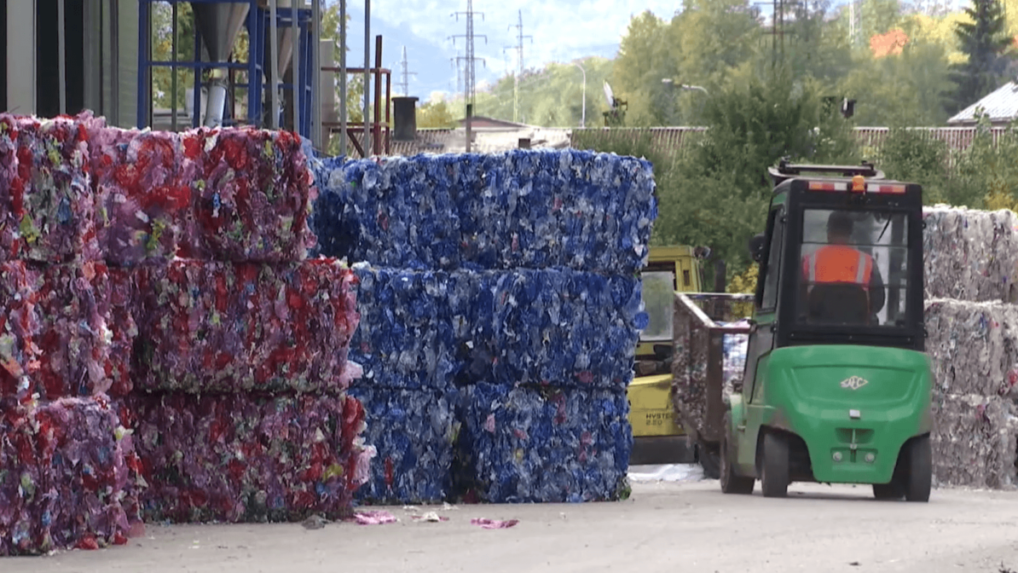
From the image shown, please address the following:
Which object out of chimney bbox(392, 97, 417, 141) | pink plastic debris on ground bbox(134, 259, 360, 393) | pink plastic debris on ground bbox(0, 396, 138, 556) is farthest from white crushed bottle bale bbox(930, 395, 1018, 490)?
chimney bbox(392, 97, 417, 141)

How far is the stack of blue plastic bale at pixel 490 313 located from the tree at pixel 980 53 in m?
134

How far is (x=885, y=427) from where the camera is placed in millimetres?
15750

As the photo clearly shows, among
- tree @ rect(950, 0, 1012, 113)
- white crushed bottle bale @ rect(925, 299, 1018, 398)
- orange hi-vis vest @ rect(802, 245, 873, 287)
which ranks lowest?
white crushed bottle bale @ rect(925, 299, 1018, 398)

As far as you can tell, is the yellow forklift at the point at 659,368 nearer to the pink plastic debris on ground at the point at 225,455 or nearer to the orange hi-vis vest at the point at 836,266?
the orange hi-vis vest at the point at 836,266

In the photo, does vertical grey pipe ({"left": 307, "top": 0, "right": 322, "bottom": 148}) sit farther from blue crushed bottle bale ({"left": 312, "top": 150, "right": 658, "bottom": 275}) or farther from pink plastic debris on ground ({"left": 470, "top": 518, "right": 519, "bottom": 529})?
pink plastic debris on ground ({"left": 470, "top": 518, "right": 519, "bottom": 529})

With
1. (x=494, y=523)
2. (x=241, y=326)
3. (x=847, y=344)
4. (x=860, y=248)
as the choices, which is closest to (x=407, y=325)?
(x=241, y=326)

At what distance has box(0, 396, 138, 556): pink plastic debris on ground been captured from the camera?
1023 centimetres

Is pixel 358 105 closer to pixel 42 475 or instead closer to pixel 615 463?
pixel 615 463

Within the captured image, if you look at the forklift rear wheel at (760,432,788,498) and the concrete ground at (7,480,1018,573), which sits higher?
the concrete ground at (7,480,1018,573)

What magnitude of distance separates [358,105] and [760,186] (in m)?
16.6

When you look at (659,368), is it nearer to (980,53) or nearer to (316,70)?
(316,70)

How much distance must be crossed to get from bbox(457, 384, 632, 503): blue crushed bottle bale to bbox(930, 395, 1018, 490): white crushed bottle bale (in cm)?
724

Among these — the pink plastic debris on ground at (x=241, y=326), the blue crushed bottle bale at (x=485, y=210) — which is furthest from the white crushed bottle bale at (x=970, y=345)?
the pink plastic debris on ground at (x=241, y=326)

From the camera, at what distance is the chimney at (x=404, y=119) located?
203ft
